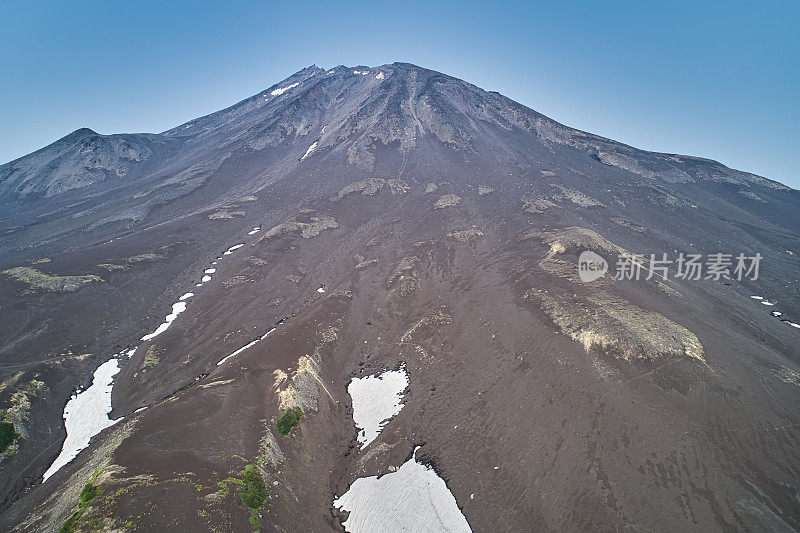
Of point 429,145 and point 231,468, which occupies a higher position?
point 429,145

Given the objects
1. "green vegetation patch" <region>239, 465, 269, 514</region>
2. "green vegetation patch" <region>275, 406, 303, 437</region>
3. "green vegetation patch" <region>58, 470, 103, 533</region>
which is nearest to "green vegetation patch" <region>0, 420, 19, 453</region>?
"green vegetation patch" <region>58, 470, 103, 533</region>

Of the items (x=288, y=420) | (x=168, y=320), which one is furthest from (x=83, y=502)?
(x=168, y=320)

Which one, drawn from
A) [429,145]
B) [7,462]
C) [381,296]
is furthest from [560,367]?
[429,145]

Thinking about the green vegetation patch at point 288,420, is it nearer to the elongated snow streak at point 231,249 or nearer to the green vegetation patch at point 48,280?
the green vegetation patch at point 48,280

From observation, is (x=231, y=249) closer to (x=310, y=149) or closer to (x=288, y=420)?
(x=288, y=420)

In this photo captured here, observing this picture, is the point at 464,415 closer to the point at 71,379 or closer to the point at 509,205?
the point at 71,379

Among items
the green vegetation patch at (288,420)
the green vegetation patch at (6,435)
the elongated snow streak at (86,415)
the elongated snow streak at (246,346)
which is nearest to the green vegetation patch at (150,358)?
the elongated snow streak at (86,415)
